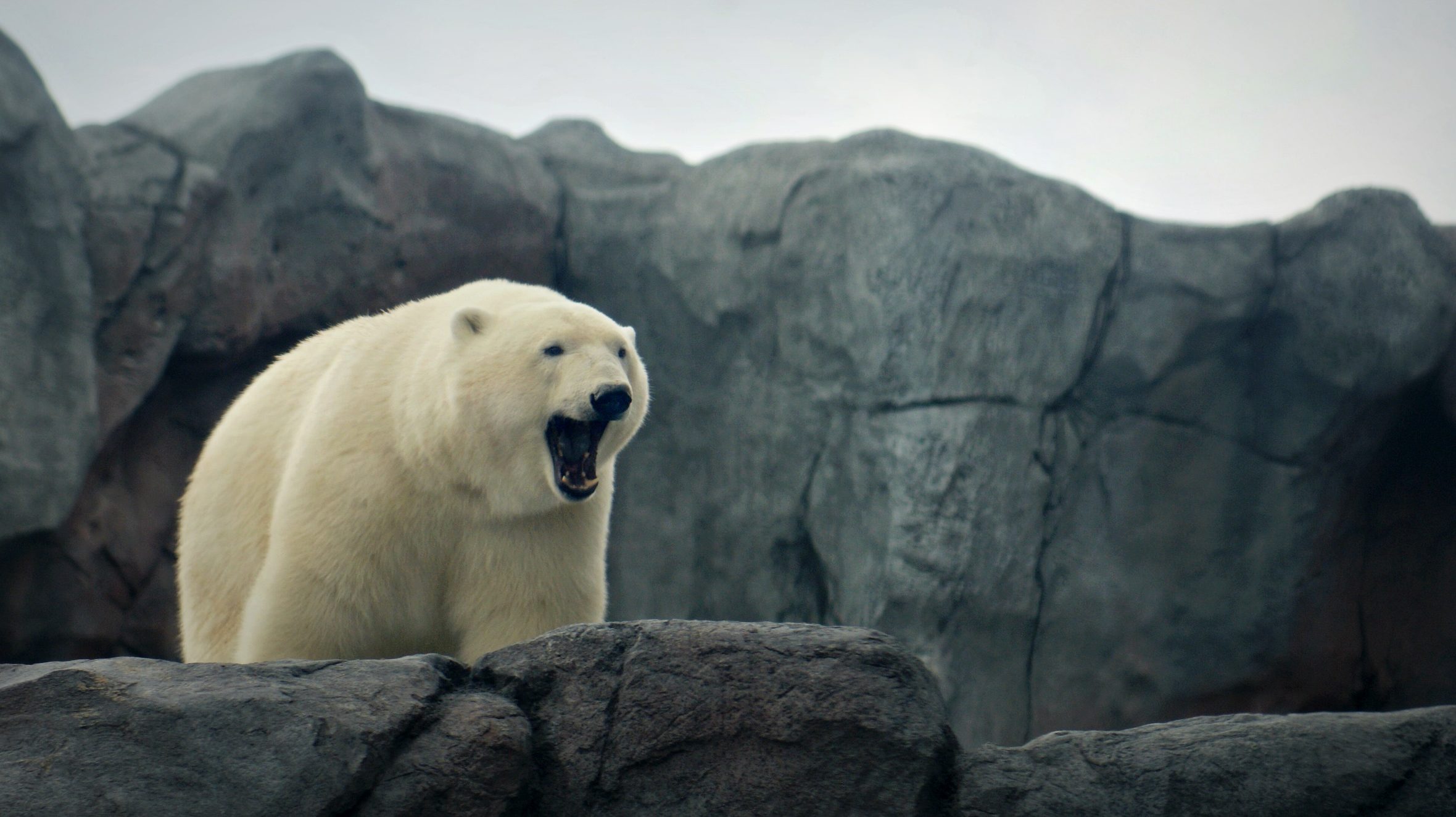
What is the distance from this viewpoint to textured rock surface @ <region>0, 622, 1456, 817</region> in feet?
6.34

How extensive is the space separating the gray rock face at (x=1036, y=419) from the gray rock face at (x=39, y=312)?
290cm

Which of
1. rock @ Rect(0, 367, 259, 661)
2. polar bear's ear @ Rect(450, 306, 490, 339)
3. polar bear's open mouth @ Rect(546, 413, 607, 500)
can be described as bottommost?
rock @ Rect(0, 367, 259, 661)

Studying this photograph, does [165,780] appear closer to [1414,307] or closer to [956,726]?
[956,726]

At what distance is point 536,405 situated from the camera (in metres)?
3.21

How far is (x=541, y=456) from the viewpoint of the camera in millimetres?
3209

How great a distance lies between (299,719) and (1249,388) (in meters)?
5.47

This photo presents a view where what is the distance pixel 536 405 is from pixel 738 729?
133 cm

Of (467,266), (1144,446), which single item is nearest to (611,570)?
(467,266)

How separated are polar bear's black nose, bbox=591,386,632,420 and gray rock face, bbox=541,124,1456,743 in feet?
9.02

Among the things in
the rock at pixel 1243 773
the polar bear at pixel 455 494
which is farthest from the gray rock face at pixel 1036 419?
the rock at pixel 1243 773

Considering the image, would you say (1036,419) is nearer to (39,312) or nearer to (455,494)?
(455,494)

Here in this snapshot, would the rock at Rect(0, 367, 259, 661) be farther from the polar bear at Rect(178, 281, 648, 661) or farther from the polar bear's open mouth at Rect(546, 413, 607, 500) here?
the polar bear's open mouth at Rect(546, 413, 607, 500)

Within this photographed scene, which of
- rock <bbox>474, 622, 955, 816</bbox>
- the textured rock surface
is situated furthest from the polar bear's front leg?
rock <bbox>474, 622, 955, 816</bbox>

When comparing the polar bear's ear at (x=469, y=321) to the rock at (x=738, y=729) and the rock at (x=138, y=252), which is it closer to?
the rock at (x=738, y=729)
